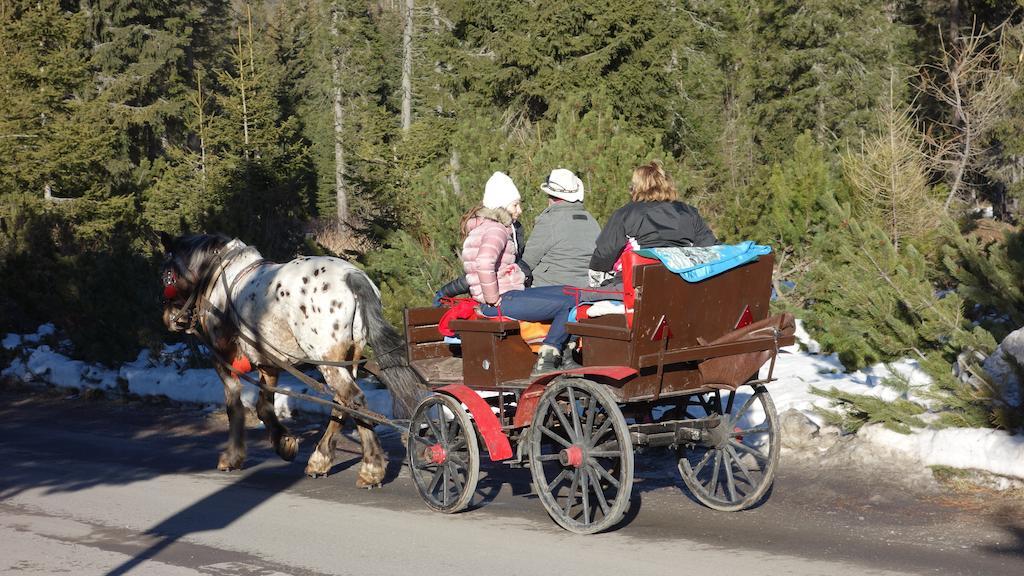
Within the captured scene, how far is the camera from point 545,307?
22.1 feet

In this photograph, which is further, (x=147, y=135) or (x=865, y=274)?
(x=147, y=135)

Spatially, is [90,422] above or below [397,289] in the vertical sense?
below

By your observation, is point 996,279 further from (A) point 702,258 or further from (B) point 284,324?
(B) point 284,324

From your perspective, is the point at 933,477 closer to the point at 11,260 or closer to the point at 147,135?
the point at 11,260

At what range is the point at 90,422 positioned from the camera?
39.1ft

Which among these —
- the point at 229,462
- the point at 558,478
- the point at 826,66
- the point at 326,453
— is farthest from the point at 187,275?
the point at 826,66

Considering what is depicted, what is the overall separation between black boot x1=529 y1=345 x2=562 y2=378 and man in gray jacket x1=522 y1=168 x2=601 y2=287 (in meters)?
0.63

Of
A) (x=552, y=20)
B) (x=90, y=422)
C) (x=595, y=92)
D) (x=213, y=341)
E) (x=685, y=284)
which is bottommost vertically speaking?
(x=90, y=422)

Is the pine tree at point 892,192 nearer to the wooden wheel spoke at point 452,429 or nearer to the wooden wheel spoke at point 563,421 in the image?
the wooden wheel spoke at point 452,429

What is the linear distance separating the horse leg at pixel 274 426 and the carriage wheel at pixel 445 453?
211cm

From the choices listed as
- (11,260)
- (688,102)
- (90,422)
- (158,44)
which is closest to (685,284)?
(90,422)

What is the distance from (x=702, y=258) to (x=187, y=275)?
531 centimetres

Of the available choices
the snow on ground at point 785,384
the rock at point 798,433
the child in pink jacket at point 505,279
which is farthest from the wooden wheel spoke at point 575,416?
the rock at point 798,433

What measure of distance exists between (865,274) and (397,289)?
522 cm
